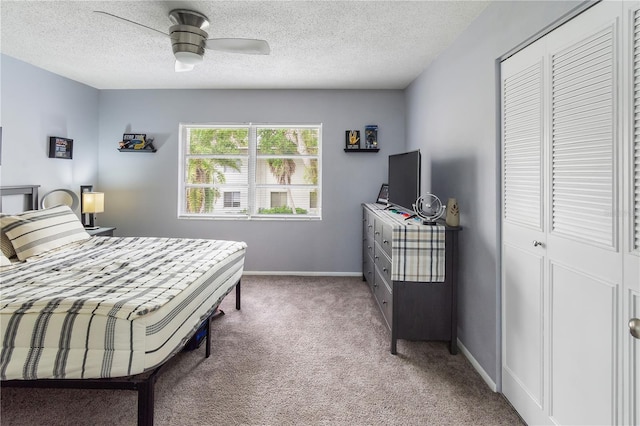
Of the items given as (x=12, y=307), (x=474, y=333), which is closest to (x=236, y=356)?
(x=12, y=307)

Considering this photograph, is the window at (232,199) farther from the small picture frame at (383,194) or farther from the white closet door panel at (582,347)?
the white closet door panel at (582,347)

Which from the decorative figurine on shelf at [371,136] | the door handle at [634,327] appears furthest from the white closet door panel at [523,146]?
the decorative figurine on shelf at [371,136]

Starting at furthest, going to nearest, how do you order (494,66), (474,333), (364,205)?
1. (364,205)
2. (474,333)
3. (494,66)

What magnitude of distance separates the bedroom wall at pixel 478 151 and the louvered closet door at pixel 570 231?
11 cm

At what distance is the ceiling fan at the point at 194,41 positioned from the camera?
230 cm

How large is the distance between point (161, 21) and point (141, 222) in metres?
2.90

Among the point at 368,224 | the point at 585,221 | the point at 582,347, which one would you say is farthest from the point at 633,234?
the point at 368,224

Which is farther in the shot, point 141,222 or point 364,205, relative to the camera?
point 141,222

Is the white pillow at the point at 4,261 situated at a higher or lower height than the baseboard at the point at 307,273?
higher

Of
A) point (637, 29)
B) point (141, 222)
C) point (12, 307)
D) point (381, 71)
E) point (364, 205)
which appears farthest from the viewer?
point (141, 222)

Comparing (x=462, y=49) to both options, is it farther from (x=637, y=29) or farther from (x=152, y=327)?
(x=152, y=327)

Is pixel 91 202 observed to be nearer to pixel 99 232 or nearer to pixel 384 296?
pixel 99 232

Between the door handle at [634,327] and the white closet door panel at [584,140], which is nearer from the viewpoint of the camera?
the door handle at [634,327]

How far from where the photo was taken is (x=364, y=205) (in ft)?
13.4
